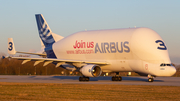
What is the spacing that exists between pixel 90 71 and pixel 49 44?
43.6 feet

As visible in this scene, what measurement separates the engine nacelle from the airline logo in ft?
7.70

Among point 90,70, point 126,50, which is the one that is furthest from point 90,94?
point 126,50

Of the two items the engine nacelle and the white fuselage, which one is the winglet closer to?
the white fuselage

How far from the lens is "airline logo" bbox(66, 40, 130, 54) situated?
3228 cm

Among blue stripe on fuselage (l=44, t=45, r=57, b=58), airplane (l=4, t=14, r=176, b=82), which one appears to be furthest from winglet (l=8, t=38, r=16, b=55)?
blue stripe on fuselage (l=44, t=45, r=57, b=58)

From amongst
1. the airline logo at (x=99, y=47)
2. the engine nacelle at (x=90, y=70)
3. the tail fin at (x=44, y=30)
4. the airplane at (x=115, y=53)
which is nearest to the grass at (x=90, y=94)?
the airplane at (x=115, y=53)

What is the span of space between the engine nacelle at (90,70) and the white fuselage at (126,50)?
1.45 meters

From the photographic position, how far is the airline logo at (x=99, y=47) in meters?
32.3

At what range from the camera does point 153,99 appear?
14.8m

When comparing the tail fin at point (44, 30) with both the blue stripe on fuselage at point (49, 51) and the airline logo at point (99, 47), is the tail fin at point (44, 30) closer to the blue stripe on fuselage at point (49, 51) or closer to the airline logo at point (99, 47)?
the blue stripe on fuselage at point (49, 51)

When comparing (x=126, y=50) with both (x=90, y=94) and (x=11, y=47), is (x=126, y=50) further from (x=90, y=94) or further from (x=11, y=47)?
(x=90, y=94)

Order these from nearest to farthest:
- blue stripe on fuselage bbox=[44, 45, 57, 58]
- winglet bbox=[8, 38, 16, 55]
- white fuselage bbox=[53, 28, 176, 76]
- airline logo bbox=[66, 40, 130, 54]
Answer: white fuselage bbox=[53, 28, 176, 76]
airline logo bbox=[66, 40, 130, 54]
winglet bbox=[8, 38, 16, 55]
blue stripe on fuselage bbox=[44, 45, 57, 58]

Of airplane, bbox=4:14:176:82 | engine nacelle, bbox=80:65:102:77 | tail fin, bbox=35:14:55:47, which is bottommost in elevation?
engine nacelle, bbox=80:65:102:77

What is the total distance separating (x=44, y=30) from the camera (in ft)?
147
